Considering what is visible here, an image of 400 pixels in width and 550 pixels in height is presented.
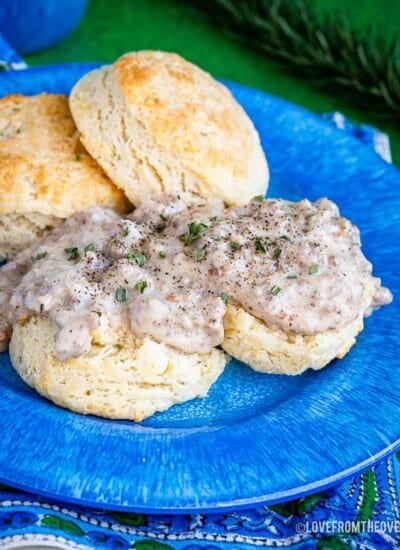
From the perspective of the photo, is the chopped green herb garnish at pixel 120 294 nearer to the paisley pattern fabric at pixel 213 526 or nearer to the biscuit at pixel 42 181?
the biscuit at pixel 42 181

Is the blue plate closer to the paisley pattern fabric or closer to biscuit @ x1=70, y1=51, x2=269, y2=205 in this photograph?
the paisley pattern fabric

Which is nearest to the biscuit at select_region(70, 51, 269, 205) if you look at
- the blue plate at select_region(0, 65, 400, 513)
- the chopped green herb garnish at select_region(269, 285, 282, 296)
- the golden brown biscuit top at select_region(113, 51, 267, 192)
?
the golden brown biscuit top at select_region(113, 51, 267, 192)

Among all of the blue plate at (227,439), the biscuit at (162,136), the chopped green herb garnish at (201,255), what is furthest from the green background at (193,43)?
the chopped green herb garnish at (201,255)

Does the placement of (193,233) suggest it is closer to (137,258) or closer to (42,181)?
(137,258)

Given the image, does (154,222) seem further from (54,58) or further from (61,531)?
(54,58)

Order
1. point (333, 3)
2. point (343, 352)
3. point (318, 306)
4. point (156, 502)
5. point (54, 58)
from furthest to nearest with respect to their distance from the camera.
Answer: point (333, 3)
point (54, 58)
point (343, 352)
point (318, 306)
point (156, 502)

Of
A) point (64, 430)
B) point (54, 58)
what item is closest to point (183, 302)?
point (64, 430)
